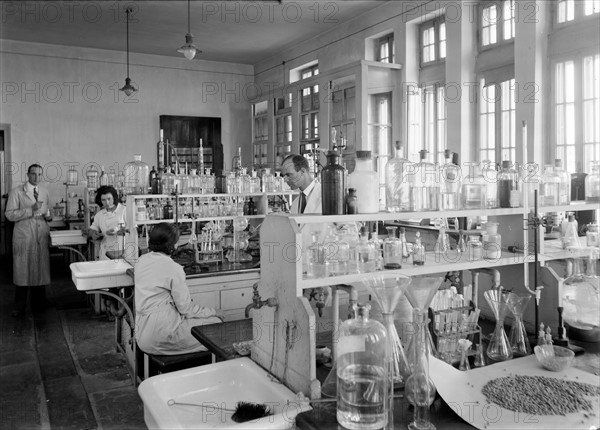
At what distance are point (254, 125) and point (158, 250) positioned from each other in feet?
22.1

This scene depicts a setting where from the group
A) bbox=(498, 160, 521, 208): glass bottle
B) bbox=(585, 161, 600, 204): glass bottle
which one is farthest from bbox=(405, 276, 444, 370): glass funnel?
bbox=(585, 161, 600, 204): glass bottle

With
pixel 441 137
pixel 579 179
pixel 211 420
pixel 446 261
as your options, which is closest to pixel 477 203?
pixel 446 261

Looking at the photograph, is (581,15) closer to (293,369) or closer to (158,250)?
(158,250)

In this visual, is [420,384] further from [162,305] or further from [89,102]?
[89,102]

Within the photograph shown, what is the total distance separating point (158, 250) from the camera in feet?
10.4

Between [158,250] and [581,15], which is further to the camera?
[581,15]

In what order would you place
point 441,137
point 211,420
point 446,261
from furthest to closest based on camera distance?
1. point 441,137
2. point 446,261
3. point 211,420

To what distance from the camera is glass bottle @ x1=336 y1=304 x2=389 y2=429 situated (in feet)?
4.83

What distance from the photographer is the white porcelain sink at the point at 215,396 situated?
61.1 inches

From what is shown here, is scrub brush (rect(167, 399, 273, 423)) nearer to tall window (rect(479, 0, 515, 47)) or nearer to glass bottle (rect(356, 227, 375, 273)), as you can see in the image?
glass bottle (rect(356, 227, 375, 273))

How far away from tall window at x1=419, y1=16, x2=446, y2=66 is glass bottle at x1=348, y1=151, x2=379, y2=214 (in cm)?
443

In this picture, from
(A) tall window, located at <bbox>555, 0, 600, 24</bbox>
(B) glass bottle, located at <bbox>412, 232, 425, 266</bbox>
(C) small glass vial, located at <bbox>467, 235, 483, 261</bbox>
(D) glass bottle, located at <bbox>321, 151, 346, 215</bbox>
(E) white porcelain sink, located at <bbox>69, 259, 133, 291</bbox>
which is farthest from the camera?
(A) tall window, located at <bbox>555, 0, 600, 24</bbox>

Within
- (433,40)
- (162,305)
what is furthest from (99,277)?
(433,40)

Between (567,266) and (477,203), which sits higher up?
(477,203)
